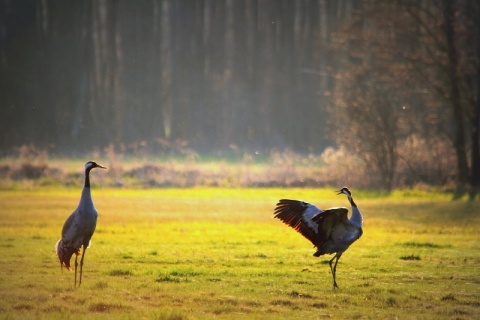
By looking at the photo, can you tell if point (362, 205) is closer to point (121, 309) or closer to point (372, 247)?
point (372, 247)

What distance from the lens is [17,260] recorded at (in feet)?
57.9

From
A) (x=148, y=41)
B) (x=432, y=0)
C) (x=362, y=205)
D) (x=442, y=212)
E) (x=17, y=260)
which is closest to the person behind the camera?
(x=17, y=260)

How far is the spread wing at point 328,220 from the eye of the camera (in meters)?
13.9

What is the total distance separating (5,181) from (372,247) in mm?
22066

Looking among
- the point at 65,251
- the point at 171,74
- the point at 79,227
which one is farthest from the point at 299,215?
the point at 171,74

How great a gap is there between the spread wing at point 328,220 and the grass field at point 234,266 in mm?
825

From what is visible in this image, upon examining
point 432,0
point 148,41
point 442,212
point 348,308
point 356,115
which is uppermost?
point 148,41

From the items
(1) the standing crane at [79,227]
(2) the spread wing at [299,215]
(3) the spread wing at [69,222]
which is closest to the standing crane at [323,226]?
(2) the spread wing at [299,215]

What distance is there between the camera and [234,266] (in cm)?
1733

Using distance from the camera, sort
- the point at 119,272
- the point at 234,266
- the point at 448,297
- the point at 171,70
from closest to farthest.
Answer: the point at 448,297 → the point at 119,272 → the point at 234,266 → the point at 171,70

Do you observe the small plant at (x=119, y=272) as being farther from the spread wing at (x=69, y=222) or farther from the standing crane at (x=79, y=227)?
the spread wing at (x=69, y=222)

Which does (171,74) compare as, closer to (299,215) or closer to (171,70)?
(171,70)

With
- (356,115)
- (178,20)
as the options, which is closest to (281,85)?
(178,20)

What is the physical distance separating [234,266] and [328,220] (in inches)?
142
